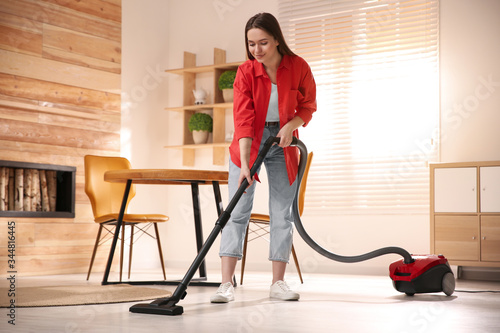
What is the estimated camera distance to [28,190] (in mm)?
4648

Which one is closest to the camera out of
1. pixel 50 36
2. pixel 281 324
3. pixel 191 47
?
pixel 281 324

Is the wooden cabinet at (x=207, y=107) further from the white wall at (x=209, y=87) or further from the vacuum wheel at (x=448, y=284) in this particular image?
the vacuum wheel at (x=448, y=284)

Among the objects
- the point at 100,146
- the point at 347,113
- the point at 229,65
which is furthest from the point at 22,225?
the point at 347,113

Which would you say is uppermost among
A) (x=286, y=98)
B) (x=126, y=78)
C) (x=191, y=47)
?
(x=191, y=47)

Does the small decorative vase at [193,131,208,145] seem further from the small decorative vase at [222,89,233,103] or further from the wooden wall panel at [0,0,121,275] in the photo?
the wooden wall panel at [0,0,121,275]

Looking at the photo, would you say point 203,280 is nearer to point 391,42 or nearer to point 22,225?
point 22,225

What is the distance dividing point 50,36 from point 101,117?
2.52 ft

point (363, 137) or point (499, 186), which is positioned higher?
point (363, 137)

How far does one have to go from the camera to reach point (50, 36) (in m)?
4.88

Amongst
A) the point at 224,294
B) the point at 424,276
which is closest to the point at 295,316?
the point at 224,294

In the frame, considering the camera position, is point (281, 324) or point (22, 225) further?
point (22, 225)

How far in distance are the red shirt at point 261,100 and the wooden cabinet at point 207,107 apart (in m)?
2.79

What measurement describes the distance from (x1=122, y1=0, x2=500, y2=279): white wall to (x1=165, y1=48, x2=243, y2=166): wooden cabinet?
90 millimetres

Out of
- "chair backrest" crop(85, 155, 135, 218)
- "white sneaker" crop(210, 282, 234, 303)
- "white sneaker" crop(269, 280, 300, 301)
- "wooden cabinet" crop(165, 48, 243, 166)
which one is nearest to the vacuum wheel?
"white sneaker" crop(269, 280, 300, 301)
